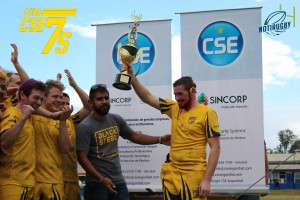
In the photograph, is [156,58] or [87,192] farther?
[156,58]

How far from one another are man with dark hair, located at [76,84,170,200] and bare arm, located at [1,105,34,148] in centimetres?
146

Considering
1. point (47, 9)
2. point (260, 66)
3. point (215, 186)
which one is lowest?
point (215, 186)

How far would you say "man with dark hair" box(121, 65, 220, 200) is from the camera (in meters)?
5.02

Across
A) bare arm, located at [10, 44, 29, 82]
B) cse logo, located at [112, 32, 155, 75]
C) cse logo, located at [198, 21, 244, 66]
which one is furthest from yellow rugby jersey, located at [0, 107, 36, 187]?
cse logo, located at [198, 21, 244, 66]

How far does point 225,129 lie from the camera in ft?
20.9

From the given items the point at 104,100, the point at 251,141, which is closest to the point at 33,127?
the point at 104,100

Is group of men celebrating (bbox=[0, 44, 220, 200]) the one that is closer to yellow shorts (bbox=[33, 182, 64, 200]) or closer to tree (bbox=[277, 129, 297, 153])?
yellow shorts (bbox=[33, 182, 64, 200])

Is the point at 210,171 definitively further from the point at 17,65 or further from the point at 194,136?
the point at 17,65

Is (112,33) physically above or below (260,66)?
above

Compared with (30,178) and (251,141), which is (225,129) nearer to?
(251,141)

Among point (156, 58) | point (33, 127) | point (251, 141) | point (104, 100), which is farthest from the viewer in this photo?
point (156, 58)

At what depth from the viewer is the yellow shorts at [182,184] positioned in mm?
5035

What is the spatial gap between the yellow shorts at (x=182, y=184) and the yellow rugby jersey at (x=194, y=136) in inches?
2.6

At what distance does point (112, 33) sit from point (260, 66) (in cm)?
227
